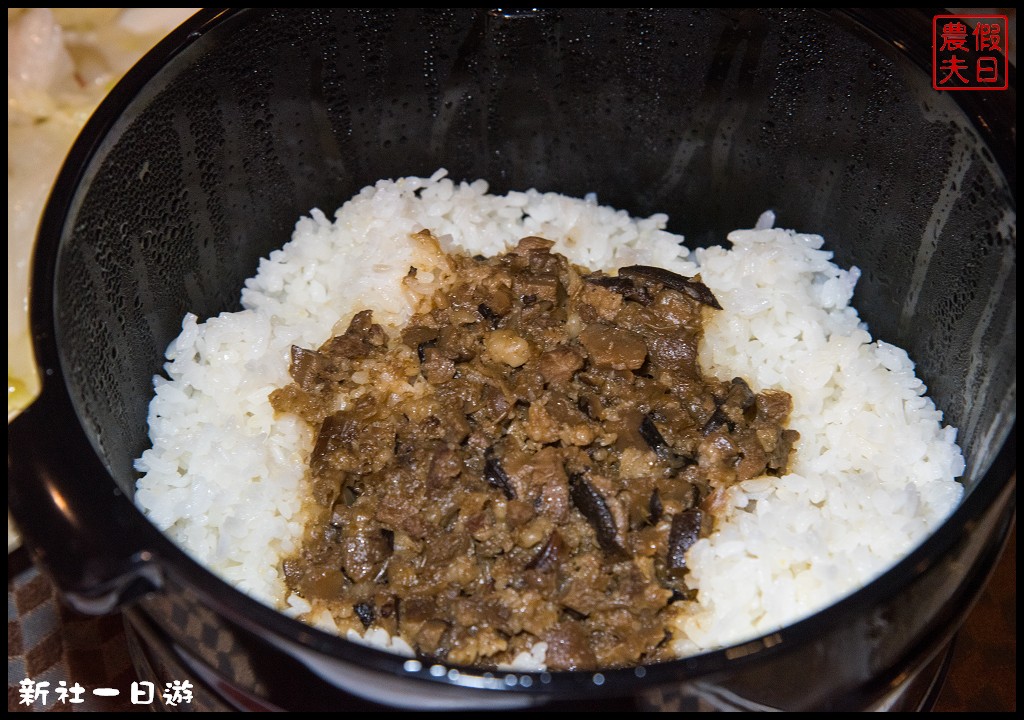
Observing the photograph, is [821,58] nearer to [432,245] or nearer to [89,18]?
[432,245]

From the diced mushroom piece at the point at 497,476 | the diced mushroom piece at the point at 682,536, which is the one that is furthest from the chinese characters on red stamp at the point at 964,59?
the diced mushroom piece at the point at 497,476

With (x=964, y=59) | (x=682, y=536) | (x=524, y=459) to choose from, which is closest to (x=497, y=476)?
(x=524, y=459)

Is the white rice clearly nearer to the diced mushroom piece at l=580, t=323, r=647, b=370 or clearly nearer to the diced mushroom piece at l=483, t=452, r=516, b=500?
the diced mushroom piece at l=580, t=323, r=647, b=370

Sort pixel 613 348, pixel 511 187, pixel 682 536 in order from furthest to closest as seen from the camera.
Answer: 1. pixel 511 187
2. pixel 613 348
3. pixel 682 536

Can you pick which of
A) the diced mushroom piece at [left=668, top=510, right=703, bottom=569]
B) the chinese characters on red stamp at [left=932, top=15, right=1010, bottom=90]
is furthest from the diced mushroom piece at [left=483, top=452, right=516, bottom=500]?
A: the chinese characters on red stamp at [left=932, top=15, right=1010, bottom=90]

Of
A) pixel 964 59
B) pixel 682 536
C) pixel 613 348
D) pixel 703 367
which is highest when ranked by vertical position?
pixel 964 59

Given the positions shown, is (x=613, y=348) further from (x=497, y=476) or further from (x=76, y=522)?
(x=76, y=522)

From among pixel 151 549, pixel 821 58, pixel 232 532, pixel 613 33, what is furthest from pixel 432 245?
pixel 151 549
